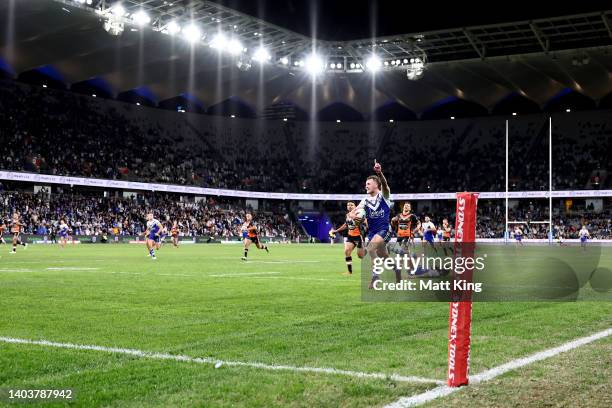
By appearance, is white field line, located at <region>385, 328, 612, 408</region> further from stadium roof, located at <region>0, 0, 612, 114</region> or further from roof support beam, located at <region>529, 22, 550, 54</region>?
roof support beam, located at <region>529, 22, 550, 54</region>

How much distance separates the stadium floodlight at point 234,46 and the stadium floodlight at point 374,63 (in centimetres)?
1424

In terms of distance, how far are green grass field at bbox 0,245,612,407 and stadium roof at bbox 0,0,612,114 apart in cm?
3947

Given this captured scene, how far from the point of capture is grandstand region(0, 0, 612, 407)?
6.26 metres

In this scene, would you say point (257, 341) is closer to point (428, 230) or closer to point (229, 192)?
point (428, 230)

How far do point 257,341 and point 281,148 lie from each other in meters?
79.7

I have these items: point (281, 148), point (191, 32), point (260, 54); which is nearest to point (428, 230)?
point (191, 32)

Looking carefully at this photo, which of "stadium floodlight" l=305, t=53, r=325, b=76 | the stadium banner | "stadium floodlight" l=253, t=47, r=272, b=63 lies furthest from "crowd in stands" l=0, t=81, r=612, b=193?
"stadium floodlight" l=305, t=53, r=325, b=76

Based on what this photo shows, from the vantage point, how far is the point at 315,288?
1510 cm

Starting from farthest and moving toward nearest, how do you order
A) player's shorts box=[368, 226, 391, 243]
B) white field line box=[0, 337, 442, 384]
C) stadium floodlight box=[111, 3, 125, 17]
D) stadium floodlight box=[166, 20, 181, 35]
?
stadium floodlight box=[166, 20, 181, 35] < stadium floodlight box=[111, 3, 125, 17] < player's shorts box=[368, 226, 391, 243] < white field line box=[0, 337, 442, 384]

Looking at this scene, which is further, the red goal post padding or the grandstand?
the grandstand

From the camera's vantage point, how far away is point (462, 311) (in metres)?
5.57

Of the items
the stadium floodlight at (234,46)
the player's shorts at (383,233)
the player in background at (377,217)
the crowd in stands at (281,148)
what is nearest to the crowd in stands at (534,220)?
the crowd in stands at (281,148)

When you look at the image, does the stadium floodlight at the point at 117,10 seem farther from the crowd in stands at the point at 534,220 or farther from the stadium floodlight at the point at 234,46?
the crowd in stands at the point at 534,220

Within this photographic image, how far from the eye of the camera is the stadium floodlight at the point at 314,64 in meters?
66.3
